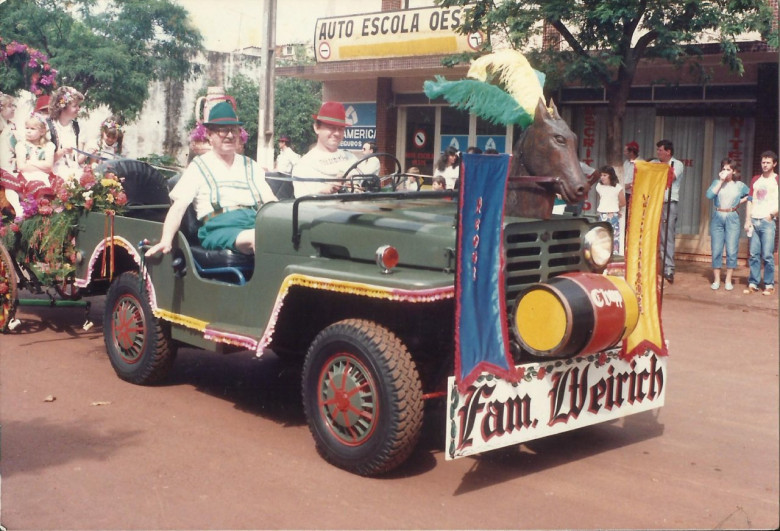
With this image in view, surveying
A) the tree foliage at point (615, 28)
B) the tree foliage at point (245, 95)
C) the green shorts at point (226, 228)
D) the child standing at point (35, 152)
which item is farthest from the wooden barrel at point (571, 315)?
the tree foliage at point (245, 95)

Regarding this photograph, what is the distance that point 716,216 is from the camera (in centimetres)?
1266

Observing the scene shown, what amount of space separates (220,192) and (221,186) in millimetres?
48

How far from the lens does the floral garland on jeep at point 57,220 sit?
7.36 m

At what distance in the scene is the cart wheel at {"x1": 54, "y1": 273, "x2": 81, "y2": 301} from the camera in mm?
7793

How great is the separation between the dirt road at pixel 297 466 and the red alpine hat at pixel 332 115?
2.02m

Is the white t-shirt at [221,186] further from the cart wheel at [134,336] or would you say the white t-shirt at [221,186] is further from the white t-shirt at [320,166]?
the cart wheel at [134,336]

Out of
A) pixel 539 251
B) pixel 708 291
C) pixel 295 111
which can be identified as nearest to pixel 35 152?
pixel 539 251

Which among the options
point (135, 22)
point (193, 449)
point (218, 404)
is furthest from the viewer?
point (135, 22)

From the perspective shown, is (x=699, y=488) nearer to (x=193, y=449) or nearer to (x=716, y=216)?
Answer: (x=193, y=449)

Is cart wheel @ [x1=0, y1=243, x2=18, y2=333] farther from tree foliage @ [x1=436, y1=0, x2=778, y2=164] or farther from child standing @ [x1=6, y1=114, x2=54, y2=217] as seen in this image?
tree foliage @ [x1=436, y1=0, x2=778, y2=164]

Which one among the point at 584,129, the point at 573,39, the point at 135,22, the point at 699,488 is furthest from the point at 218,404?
the point at 135,22

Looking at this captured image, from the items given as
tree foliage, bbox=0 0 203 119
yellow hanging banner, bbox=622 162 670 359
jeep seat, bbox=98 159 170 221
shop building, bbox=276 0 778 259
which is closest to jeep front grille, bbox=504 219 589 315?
yellow hanging banner, bbox=622 162 670 359

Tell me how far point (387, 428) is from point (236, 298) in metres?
1.57

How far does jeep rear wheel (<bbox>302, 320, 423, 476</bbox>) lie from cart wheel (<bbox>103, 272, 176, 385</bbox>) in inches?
71.0
